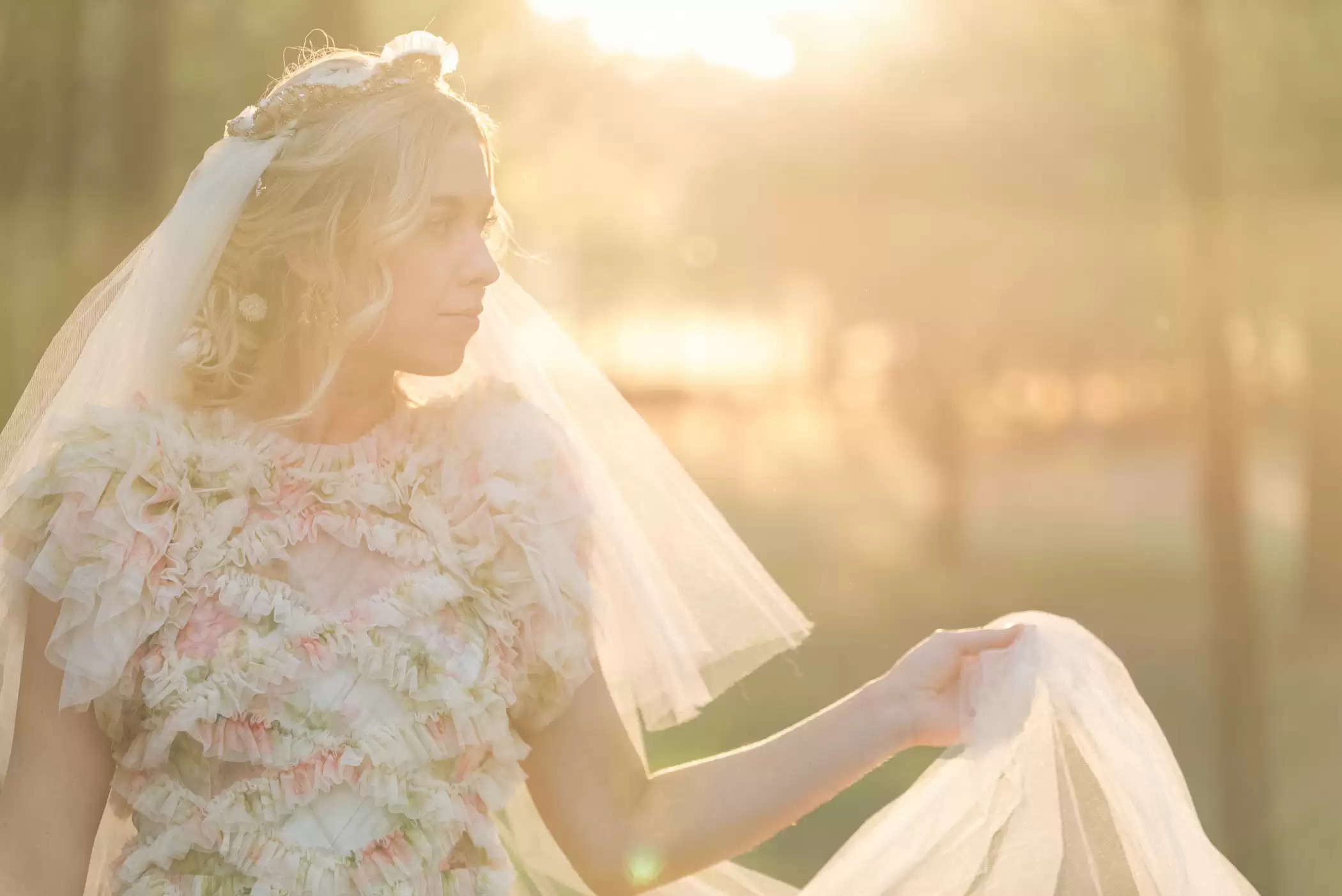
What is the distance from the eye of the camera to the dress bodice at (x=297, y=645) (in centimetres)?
180

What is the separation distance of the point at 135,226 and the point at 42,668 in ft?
8.52

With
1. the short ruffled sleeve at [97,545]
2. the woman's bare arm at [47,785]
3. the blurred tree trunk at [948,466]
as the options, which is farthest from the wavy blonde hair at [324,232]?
the blurred tree trunk at [948,466]

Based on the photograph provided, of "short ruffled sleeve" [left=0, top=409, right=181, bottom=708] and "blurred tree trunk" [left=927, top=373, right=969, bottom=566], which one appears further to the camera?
"blurred tree trunk" [left=927, top=373, right=969, bottom=566]

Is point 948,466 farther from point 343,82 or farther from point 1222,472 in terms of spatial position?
point 343,82

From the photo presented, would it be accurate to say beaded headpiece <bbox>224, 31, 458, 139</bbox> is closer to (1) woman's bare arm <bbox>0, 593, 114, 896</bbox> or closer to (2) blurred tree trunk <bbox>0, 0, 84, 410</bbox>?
(1) woman's bare arm <bbox>0, 593, 114, 896</bbox>

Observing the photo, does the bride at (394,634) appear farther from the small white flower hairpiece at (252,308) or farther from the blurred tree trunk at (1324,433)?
the blurred tree trunk at (1324,433)

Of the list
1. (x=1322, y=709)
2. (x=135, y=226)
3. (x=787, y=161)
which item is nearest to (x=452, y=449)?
(x=135, y=226)

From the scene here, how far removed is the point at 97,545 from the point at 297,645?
30 centimetres

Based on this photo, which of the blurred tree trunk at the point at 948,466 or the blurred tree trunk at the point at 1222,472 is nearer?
the blurred tree trunk at the point at 1222,472

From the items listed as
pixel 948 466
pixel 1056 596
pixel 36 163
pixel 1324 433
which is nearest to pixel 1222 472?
pixel 1324 433

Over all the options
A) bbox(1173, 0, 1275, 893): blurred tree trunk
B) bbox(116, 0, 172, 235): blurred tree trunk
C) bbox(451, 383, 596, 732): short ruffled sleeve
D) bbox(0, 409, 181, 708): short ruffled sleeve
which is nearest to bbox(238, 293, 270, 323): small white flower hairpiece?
bbox(0, 409, 181, 708): short ruffled sleeve

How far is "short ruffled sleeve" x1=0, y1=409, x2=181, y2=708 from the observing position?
179cm

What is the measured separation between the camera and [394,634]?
73.8 inches

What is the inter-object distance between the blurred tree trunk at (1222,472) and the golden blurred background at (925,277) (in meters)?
0.01
